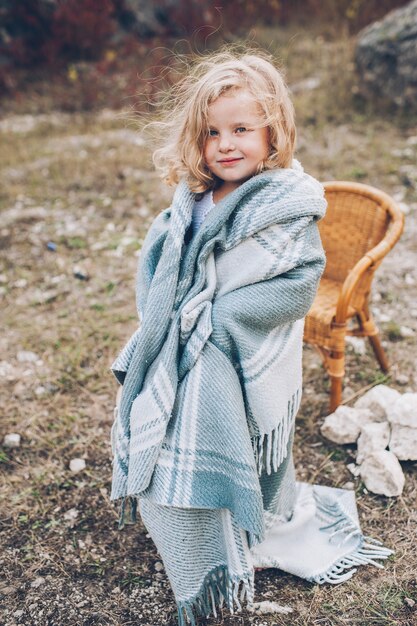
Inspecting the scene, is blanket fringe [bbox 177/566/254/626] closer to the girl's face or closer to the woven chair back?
the girl's face

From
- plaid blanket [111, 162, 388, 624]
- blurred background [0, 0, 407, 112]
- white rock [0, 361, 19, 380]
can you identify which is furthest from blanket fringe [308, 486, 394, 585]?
blurred background [0, 0, 407, 112]

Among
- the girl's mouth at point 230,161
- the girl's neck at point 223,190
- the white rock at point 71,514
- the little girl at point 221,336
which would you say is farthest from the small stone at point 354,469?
the girl's mouth at point 230,161

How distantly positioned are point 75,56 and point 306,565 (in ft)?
27.6

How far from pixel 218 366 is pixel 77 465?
4.64 feet

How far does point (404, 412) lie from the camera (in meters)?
2.76

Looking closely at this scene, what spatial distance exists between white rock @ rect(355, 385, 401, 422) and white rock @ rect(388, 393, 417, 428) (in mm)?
56

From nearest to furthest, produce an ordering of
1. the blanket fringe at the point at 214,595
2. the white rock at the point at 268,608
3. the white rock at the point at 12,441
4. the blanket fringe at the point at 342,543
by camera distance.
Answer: the blanket fringe at the point at 214,595 < the white rock at the point at 268,608 < the blanket fringe at the point at 342,543 < the white rock at the point at 12,441

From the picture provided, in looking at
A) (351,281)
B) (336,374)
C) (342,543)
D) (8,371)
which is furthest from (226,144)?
(8,371)

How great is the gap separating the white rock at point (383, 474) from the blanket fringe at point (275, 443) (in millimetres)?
742

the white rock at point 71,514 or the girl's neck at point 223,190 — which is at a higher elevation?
the girl's neck at point 223,190

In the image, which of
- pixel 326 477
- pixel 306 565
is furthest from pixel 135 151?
pixel 306 565

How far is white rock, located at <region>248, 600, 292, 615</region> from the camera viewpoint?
7.27 ft

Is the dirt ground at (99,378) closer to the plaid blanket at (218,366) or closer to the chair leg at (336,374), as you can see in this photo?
the chair leg at (336,374)

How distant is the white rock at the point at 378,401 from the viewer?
288 centimetres
